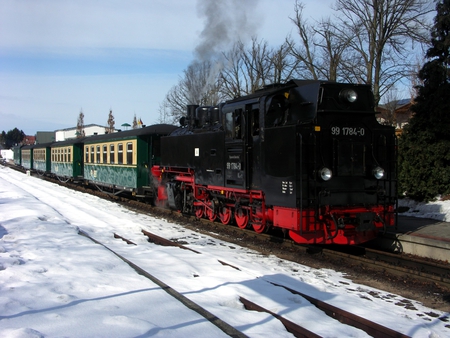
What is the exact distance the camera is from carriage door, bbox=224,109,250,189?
876 centimetres

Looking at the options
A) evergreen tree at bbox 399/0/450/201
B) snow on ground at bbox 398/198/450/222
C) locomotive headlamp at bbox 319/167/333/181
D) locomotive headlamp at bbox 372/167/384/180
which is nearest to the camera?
locomotive headlamp at bbox 319/167/333/181

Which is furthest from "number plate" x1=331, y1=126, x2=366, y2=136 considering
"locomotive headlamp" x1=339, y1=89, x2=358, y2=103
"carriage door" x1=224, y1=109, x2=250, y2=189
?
"carriage door" x1=224, y1=109, x2=250, y2=189

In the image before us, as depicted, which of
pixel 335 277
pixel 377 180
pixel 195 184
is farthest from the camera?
pixel 195 184

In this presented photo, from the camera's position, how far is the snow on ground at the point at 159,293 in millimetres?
3875

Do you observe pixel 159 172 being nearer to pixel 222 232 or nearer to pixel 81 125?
pixel 222 232

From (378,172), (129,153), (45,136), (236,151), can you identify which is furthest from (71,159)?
(45,136)

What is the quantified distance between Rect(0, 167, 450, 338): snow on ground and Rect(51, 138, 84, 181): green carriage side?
53.6 feet

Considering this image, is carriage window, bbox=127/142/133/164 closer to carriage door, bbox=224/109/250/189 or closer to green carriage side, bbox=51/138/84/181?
carriage door, bbox=224/109/250/189

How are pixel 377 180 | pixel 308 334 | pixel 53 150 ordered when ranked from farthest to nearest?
pixel 53 150, pixel 377 180, pixel 308 334

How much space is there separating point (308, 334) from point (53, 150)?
96.9 ft

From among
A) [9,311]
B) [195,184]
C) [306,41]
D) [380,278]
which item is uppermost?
[306,41]

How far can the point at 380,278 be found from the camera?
648cm

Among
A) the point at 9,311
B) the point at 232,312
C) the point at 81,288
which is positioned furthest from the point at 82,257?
the point at 232,312

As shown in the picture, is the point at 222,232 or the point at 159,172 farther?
the point at 159,172
